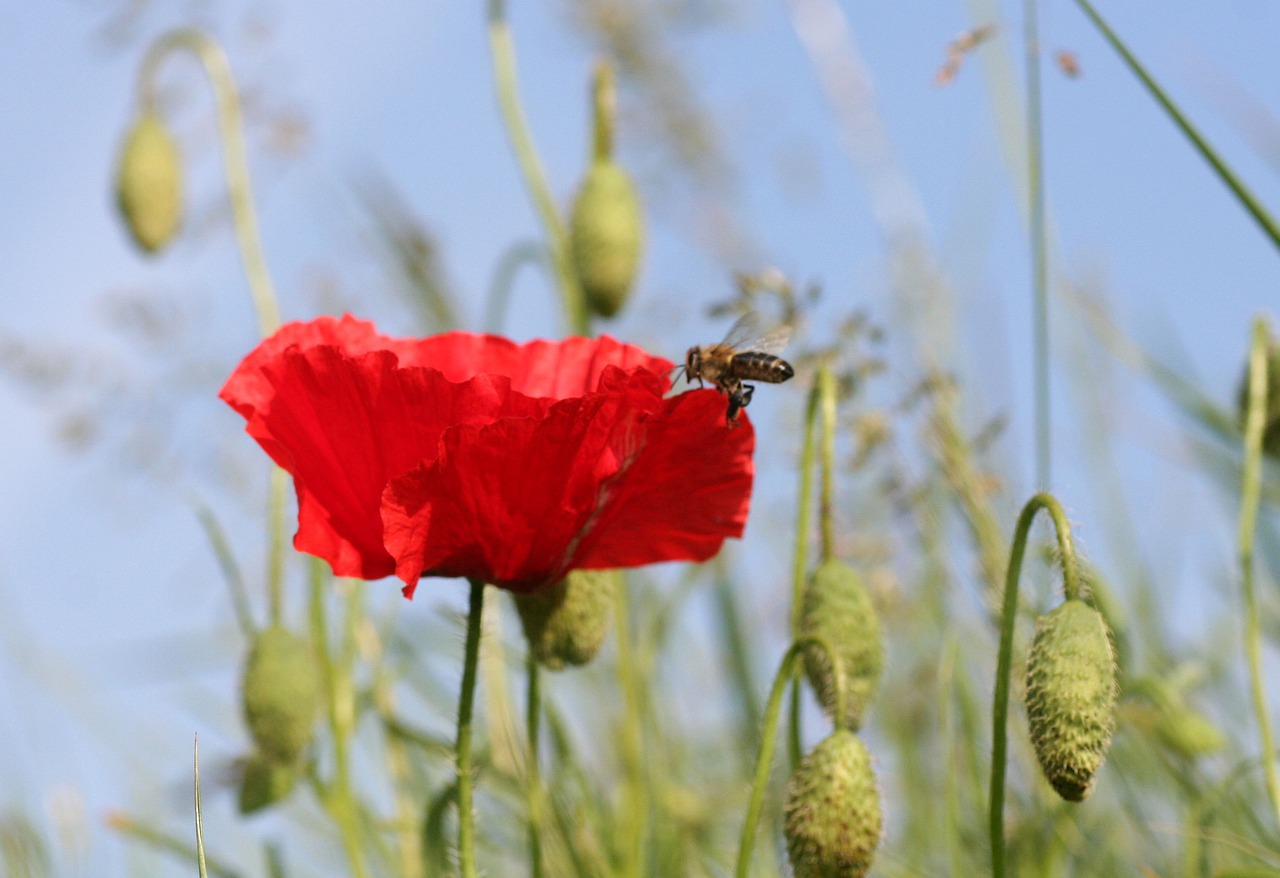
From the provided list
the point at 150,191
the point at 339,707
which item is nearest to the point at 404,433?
the point at 339,707

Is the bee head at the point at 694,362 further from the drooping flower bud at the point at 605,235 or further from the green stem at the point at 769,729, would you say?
the drooping flower bud at the point at 605,235

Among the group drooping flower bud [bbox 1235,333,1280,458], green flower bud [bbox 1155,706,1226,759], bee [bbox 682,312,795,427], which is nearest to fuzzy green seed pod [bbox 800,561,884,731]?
bee [bbox 682,312,795,427]

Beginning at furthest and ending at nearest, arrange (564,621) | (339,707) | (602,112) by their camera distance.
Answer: (602,112) → (339,707) → (564,621)

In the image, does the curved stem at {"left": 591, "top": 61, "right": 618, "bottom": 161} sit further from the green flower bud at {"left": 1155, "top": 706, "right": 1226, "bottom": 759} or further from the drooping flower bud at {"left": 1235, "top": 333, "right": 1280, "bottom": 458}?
the green flower bud at {"left": 1155, "top": 706, "right": 1226, "bottom": 759}

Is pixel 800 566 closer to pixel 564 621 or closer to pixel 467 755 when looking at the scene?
pixel 564 621

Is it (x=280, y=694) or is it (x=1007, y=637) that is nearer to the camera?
(x=1007, y=637)

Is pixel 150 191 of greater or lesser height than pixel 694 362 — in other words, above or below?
above

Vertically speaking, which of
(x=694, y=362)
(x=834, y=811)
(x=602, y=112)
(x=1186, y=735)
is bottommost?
(x=834, y=811)

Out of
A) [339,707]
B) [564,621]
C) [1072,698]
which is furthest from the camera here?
[339,707]

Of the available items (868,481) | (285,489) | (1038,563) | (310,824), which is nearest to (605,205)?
(285,489)
